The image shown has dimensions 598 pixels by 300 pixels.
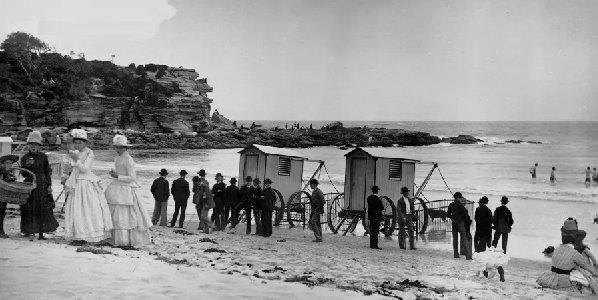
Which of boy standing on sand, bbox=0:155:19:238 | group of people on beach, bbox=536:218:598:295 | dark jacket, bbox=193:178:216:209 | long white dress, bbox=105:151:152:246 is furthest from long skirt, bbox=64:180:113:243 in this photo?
group of people on beach, bbox=536:218:598:295

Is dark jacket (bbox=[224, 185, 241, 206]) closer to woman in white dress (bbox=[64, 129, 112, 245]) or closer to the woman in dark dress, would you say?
the woman in dark dress

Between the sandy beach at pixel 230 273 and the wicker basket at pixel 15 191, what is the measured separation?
0.54m

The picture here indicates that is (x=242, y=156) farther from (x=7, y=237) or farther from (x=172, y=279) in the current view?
(x=172, y=279)

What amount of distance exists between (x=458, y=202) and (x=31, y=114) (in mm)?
39118

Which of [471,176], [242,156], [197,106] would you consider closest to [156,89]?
[197,106]

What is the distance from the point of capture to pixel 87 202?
688 cm

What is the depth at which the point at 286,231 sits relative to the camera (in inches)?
504

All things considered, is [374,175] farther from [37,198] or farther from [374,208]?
[37,198]

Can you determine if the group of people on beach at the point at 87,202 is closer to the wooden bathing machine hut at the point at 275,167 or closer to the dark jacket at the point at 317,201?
the dark jacket at the point at 317,201

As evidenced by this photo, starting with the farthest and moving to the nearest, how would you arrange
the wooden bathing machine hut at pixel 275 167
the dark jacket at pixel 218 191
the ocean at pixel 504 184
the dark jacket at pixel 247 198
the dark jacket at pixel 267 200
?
the wooden bathing machine hut at pixel 275 167 → the ocean at pixel 504 184 → the dark jacket at pixel 218 191 → the dark jacket at pixel 247 198 → the dark jacket at pixel 267 200

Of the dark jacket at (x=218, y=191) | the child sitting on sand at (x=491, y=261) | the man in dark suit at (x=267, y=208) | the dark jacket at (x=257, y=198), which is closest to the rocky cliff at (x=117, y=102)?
the dark jacket at (x=218, y=191)

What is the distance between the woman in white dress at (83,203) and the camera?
6.86 meters

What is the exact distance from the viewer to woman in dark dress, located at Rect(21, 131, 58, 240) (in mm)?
7293

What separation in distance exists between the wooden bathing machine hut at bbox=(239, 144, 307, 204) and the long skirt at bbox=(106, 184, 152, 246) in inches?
267
